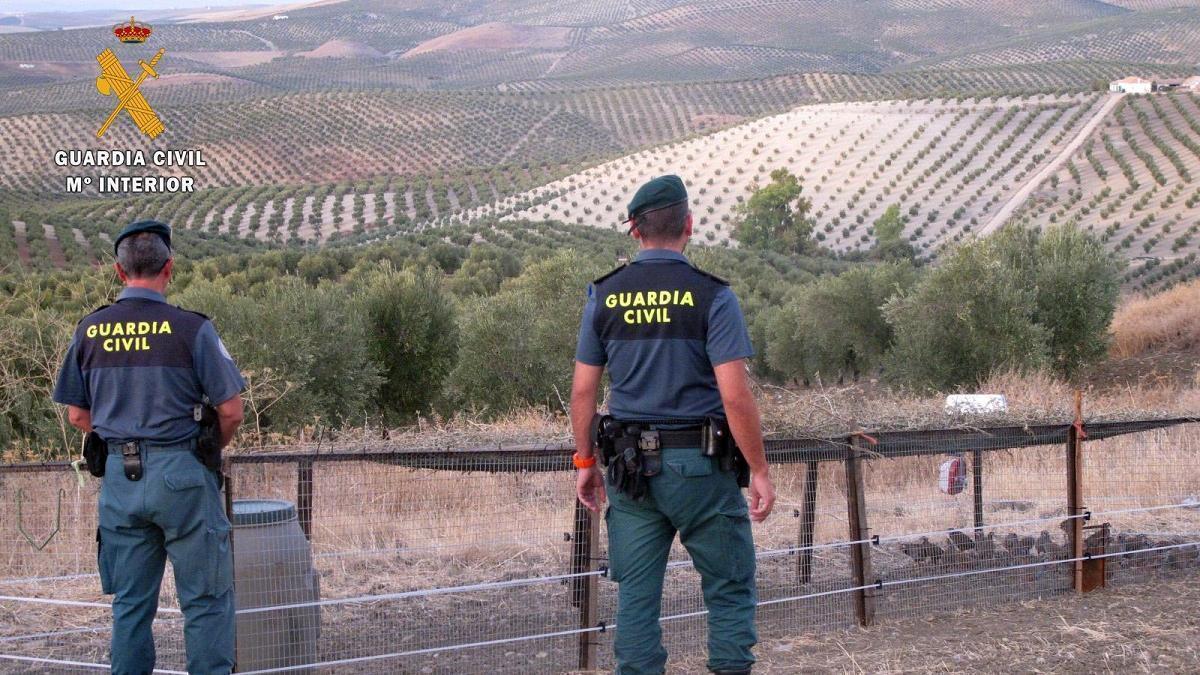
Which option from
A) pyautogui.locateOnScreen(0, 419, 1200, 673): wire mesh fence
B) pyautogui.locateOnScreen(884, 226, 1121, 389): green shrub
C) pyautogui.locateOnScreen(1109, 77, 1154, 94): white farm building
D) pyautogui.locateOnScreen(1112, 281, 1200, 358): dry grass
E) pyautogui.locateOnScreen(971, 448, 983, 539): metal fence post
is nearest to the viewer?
pyautogui.locateOnScreen(0, 419, 1200, 673): wire mesh fence

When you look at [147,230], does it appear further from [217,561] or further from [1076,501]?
[1076,501]

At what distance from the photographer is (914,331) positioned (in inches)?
1160

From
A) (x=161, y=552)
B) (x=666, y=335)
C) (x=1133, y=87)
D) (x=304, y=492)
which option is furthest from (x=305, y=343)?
(x=1133, y=87)

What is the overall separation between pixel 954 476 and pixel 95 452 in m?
5.00

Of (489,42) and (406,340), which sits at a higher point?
(489,42)

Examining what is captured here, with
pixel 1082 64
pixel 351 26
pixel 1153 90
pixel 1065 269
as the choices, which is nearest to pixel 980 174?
pixel 1153 90

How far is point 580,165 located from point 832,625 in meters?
88.2

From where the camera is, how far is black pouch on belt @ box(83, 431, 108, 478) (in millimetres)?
4844

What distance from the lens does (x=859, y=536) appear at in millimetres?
6785

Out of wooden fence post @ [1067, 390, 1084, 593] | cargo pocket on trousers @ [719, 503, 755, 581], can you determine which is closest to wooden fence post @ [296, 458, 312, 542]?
cargo pocket on trousers @ [719, 503, 755, 581]

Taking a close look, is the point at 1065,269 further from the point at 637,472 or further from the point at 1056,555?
the point at 637,472

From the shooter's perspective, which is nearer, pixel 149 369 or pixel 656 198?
pixel 656 198

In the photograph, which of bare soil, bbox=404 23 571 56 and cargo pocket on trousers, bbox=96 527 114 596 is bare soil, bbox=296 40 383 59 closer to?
bare soil, bbox=404 23 571 56

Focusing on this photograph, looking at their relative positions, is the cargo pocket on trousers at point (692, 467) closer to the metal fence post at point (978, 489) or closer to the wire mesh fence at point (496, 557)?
the wire mesh fence at point (496, 557)
